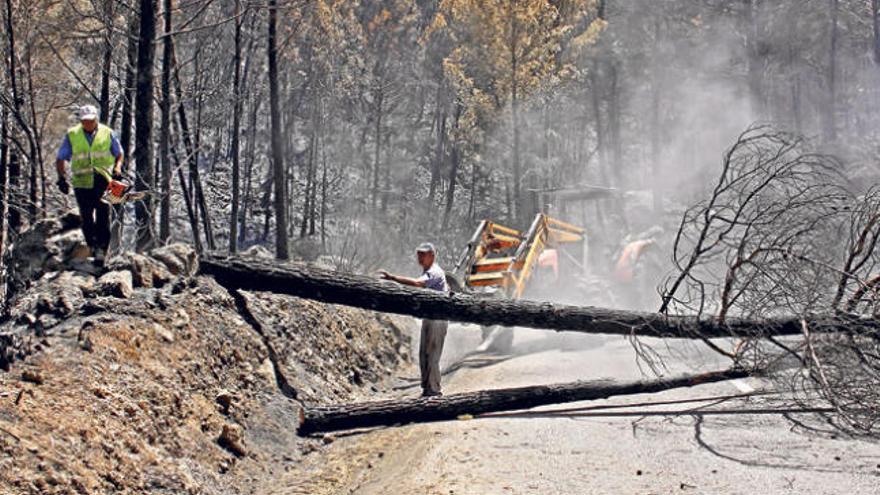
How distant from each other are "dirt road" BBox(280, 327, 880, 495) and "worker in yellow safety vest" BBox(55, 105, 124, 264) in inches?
131

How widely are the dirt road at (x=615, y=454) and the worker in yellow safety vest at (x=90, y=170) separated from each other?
3.32 meters

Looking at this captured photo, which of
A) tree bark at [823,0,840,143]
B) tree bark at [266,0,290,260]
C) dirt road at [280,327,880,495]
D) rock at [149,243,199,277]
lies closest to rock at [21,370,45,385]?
dirt road at [280,327,880,495]

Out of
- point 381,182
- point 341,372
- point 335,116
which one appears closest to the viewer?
point 341,372

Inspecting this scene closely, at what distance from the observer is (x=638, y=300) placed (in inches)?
666

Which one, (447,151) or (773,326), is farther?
(447,151)

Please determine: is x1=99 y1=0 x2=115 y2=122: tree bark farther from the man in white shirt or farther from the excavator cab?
the excavator cab

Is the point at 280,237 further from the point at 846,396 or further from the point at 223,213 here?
the point at 223,213

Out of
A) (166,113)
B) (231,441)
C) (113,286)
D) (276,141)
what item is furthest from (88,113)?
(276,141)

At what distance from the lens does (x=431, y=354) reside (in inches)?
389

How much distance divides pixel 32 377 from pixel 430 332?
4894 millimetres

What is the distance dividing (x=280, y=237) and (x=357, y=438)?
10699mm

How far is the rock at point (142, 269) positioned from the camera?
343 inches

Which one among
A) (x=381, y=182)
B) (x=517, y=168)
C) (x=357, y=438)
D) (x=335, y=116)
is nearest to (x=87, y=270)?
(x=357, y=438)

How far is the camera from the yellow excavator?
46.7 feet
